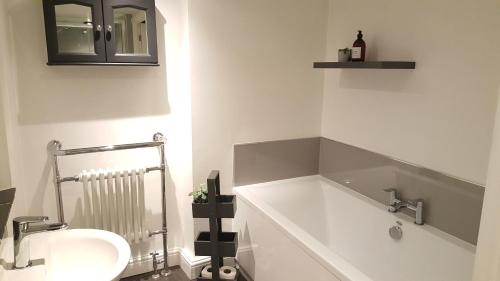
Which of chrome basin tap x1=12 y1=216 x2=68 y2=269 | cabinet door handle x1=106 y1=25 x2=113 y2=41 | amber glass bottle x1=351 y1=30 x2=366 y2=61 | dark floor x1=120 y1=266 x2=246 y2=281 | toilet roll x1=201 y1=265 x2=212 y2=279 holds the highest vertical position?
cabinet door handle x1=106 y1=25 x2=113 y2=41

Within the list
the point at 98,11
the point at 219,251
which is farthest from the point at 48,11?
the point at 219,251

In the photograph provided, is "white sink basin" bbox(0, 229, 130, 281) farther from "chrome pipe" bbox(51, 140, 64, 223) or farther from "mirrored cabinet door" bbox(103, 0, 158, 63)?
"mirrored cabinet door" bbox(103, 0, 158, 63)

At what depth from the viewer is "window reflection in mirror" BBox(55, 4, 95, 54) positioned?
6.33ft

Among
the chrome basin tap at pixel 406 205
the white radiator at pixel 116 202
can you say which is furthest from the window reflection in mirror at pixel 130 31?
the chrome basin tap at pixel 406 205

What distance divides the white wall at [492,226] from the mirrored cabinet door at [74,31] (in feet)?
6.20

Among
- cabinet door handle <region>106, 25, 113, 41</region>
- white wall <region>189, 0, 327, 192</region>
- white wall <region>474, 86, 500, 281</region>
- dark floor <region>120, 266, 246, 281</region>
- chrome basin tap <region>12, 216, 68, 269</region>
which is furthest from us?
dark floor <region>120, 266, 246, 281</region>

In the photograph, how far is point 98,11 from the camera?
197cm

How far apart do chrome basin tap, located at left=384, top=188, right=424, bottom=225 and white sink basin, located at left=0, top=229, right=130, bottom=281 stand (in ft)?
4.86

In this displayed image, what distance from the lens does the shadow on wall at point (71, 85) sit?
1.92 m

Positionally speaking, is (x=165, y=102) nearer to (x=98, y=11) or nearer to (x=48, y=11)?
(x=98, y=11)

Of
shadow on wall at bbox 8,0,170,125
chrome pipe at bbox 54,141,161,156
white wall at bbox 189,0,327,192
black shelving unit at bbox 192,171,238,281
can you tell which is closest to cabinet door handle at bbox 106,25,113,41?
shadow on wall at bbox 8,0,170,125

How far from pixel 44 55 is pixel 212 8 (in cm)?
100

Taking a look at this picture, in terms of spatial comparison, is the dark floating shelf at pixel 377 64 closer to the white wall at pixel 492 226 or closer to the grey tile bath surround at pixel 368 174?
the grey tile bath surround at pixel 368 174

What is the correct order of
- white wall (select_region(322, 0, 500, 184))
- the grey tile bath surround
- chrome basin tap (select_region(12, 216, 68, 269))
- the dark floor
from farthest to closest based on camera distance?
the dark floor → the grey tile bath surround → white wall (select_region(322, 0, 500, 184)) → chrome basin tap (select_region(12, 216, 68, 269))
